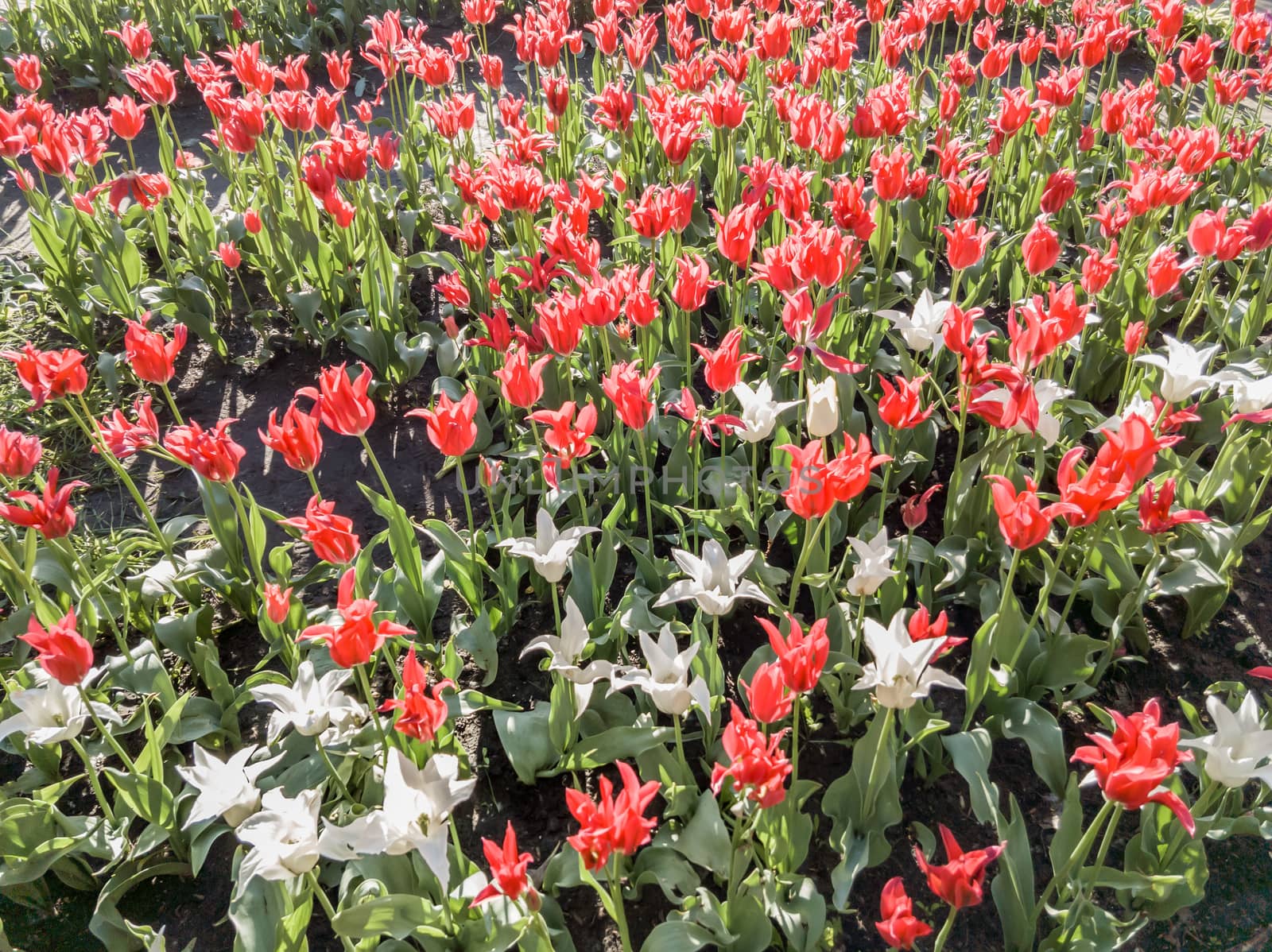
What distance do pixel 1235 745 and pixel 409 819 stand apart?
1.42 m

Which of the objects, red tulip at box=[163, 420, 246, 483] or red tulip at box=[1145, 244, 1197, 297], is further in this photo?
red tulip at box=[1145, 244, 1197, 297]

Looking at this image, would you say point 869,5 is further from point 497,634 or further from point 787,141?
point 497,634

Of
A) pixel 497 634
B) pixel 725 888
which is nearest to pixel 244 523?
pixel 497 634

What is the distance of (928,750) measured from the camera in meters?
2.22

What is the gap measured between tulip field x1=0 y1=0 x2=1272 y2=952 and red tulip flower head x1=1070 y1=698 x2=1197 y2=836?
1 cm

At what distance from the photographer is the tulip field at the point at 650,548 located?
1798 mm

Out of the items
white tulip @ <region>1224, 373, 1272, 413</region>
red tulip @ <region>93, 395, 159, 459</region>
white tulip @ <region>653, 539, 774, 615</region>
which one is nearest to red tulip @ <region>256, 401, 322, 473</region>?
red tulip @ <region>93, 395, 159, 459</region>

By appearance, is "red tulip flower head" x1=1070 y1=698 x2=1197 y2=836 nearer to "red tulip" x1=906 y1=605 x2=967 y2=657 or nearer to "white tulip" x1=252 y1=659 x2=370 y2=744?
"red tulip" x1=906 y1=605 x2=967 y2=657

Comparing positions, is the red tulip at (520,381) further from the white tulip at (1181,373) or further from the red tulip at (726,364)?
the white tulip at (1181,373)

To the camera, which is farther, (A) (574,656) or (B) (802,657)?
(A) (574,656)

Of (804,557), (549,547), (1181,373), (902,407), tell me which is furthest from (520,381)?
(1181,373)

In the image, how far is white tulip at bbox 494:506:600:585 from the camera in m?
2.02

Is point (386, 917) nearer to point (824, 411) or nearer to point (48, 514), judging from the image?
point (48, 514)

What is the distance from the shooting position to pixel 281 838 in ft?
5.05
